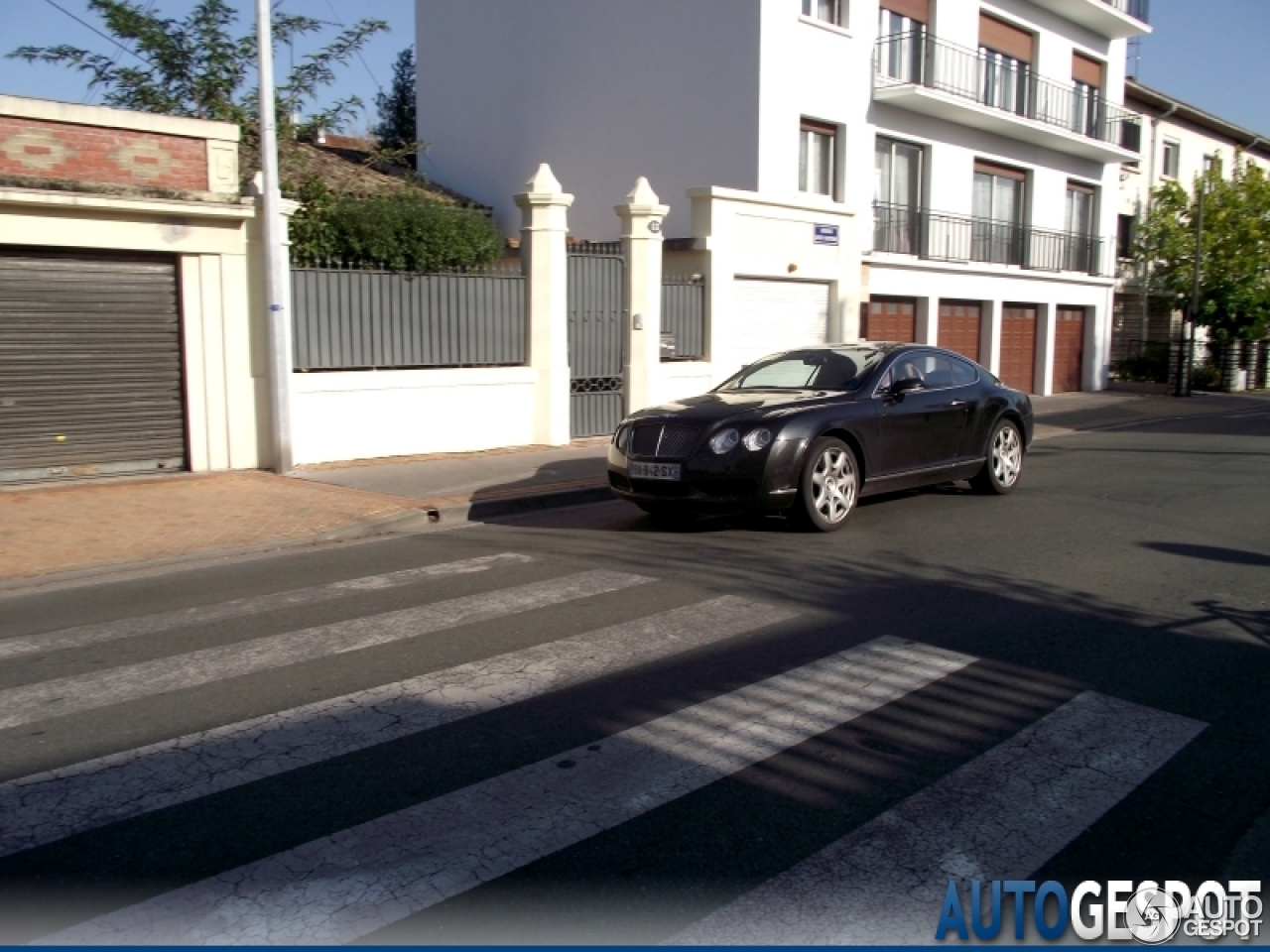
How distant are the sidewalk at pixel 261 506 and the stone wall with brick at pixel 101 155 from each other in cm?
304

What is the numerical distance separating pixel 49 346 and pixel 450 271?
4.95m

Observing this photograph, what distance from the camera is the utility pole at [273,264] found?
38.2 feet

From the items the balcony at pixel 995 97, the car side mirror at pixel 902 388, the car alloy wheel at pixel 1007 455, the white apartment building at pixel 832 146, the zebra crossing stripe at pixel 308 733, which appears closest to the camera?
the zebra crossing stripe at pixel 308 733

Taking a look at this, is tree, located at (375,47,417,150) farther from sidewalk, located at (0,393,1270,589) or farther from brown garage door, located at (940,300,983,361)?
sidewalk, located at (0,393,1270,589)

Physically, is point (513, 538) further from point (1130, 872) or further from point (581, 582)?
point (1130, 872)

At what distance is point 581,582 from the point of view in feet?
25.6

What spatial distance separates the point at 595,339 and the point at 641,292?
931 mm

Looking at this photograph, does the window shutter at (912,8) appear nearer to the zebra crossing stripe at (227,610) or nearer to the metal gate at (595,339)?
the metal gate at (595,339)

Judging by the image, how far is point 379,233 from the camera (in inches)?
600

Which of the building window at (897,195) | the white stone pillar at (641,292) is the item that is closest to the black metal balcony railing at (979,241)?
the building window at (897,195)

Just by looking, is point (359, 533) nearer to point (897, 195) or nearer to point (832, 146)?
point (832, 146)

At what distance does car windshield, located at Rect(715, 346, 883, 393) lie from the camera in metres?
10.2

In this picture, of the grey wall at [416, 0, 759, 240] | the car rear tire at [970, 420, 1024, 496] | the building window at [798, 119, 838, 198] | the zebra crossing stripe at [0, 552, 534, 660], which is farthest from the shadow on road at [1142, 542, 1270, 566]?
the building window at [798, 119, 838, 198]

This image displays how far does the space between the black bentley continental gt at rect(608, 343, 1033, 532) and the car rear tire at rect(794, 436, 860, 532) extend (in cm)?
1
